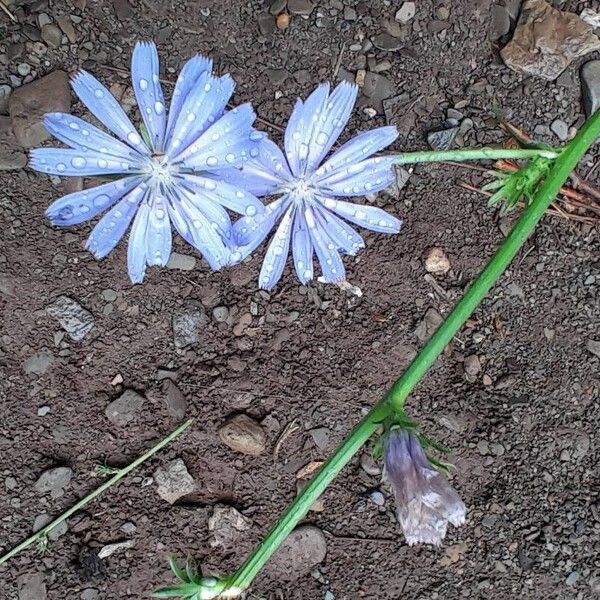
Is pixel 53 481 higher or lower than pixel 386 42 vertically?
lower

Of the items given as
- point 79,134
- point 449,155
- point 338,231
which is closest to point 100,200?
point 79,134

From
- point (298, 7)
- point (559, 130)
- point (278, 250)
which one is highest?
point (298, 7)

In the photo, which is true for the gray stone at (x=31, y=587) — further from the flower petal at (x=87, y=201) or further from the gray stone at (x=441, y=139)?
the gray stone at (x=441, y=139)

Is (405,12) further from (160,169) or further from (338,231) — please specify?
(160,169)

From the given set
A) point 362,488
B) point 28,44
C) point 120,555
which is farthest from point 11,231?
point 362,488

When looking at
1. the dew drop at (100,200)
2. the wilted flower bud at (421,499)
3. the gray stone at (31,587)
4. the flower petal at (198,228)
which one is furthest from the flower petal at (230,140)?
the gray stone at (31,587)

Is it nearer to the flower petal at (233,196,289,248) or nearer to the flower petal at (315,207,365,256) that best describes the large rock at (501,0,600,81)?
the flower petal at (315,207,365,256)

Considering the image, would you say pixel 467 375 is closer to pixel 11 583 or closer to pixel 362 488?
pixel 362 488
